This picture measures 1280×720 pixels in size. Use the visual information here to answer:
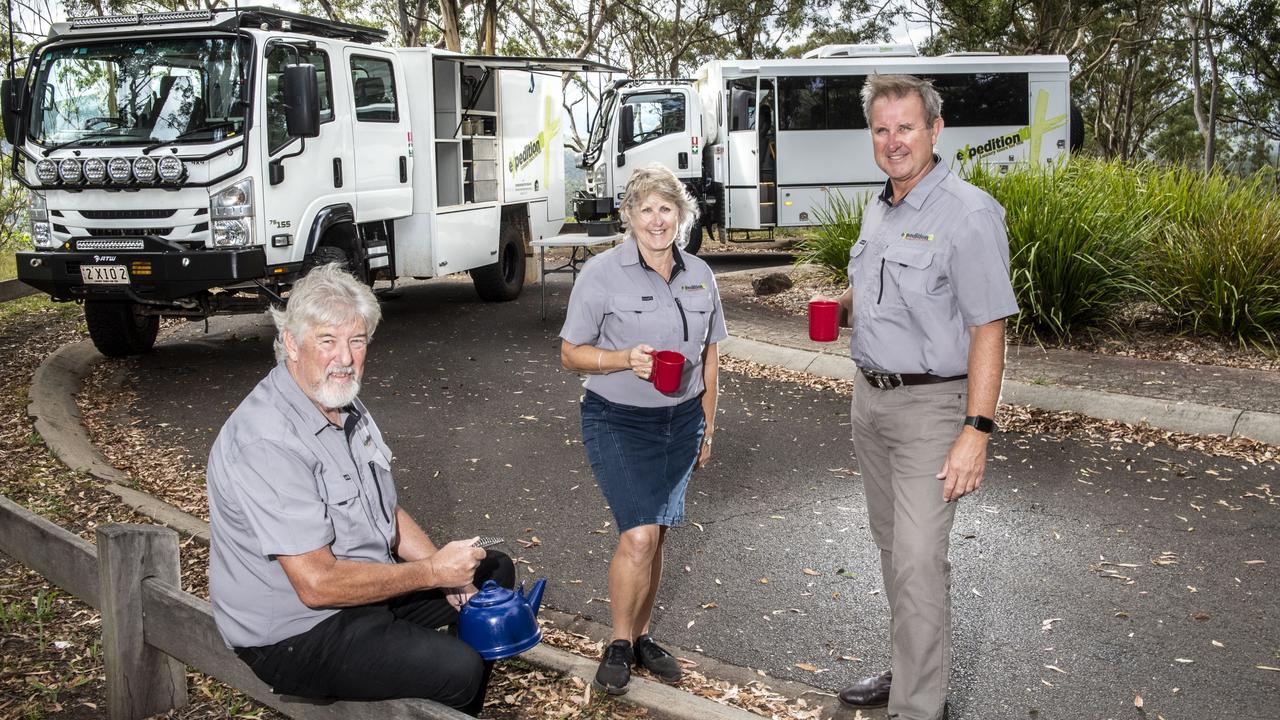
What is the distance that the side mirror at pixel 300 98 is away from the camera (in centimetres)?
947

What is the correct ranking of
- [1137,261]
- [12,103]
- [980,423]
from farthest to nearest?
[1137,261], [12,103], [980,423]

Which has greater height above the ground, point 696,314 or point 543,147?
point 543,147

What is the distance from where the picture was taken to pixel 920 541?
11.5ft

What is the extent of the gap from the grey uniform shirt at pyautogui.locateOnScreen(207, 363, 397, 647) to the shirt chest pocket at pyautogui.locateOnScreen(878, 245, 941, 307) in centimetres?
164

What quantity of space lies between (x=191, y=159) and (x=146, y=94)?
82 centimetres

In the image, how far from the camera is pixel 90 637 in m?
4.53

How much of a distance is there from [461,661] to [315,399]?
2.61 feet

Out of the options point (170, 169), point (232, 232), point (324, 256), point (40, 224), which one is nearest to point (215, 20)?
point (170, 169)

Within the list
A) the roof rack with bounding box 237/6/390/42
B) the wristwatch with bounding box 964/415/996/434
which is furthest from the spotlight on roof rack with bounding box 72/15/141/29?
the wristwatch with bounding box 964/415/996/434

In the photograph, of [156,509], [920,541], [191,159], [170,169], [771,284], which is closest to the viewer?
[920,541]

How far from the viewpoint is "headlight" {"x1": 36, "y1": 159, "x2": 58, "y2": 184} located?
9.55 m

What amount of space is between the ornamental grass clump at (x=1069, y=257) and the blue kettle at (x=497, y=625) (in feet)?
23.2

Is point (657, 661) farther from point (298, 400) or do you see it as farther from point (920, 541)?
point (298, 400)

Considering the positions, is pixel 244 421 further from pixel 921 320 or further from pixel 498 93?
pixel 498 93
